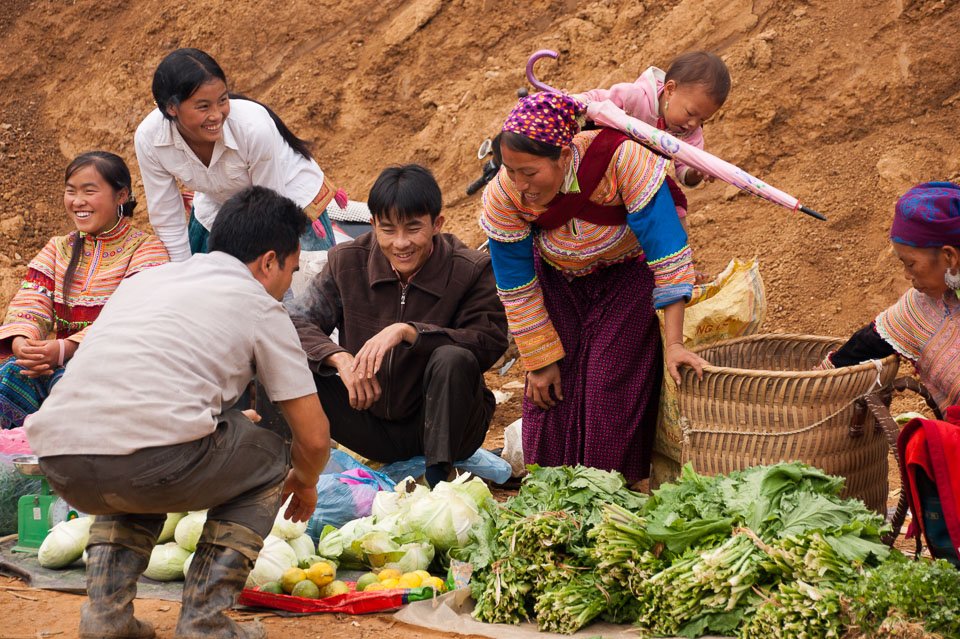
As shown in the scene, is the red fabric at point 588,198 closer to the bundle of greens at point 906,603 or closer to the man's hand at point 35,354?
the bundle of greens at point 906,603

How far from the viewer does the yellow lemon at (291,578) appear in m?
3.28

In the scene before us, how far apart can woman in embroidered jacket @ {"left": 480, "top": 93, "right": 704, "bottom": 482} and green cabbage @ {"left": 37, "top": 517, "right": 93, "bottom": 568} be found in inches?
72.4

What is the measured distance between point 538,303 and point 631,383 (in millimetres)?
502

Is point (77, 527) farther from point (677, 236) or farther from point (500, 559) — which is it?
point (677, 236)

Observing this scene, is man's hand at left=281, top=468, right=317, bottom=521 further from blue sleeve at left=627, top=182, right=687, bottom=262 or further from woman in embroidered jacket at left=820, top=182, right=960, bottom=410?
woman in embroidered jacket at left=820, top=182, right=960, bottom=410

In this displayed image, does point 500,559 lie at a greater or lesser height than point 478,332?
lesser

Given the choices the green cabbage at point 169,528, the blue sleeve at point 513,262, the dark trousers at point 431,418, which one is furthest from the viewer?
the dark trousers at point 431,418

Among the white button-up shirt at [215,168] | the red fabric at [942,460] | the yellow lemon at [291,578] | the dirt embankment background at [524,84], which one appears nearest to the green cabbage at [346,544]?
the yellow lemon at [291,578]

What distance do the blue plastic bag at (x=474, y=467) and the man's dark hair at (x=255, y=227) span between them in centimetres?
175

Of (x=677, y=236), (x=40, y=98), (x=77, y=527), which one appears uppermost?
(x=40, y=98)

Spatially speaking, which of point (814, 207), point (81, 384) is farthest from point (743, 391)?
point (814, 207)

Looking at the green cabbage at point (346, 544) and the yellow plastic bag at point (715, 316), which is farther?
the yellow plastic bag at point (715, 316)

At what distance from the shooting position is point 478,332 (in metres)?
4.30

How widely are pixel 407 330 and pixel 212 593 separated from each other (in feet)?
5.25
